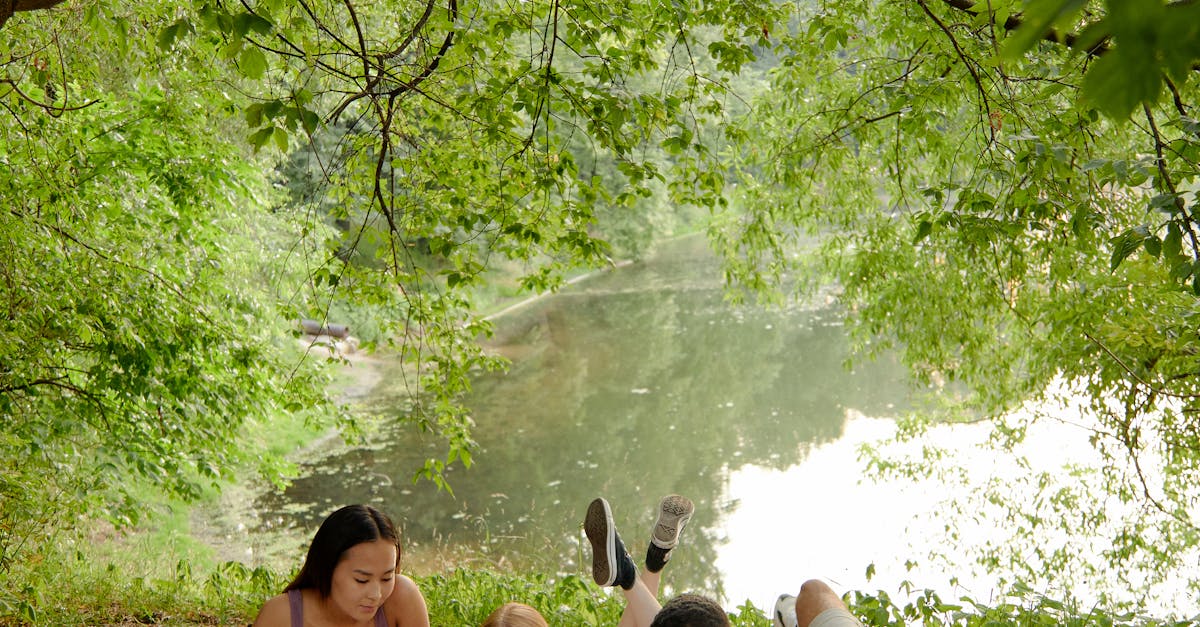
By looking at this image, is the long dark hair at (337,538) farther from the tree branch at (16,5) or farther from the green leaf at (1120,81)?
the green leaf at (1120,81)

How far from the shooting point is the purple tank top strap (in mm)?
3014

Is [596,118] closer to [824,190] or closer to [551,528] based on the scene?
[824,190]

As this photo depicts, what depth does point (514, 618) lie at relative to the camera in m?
2.95

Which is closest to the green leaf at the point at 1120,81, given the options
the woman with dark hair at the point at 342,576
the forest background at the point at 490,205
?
the forest background at the point at 490,205

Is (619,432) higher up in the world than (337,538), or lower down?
higher up

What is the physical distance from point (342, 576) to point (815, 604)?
1.57 meters

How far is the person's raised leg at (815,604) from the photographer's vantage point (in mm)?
3162

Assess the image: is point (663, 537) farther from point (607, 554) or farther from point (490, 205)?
point (490, 205)

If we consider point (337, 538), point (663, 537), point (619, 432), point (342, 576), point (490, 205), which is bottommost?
point (342, 576)

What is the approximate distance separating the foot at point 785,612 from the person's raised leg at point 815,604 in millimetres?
80

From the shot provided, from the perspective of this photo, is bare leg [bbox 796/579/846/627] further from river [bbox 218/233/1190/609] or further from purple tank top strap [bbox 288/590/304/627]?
river [bbox 218/233/1190/609]

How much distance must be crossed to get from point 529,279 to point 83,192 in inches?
123

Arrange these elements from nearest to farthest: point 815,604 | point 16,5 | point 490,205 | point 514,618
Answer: point 16,5 → point 514,618 → point 815,604 → point 490,205

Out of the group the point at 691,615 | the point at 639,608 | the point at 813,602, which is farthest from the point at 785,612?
the point at 691,615
